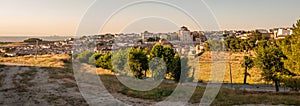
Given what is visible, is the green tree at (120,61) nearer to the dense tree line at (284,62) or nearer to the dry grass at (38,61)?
the dry grass at (38,61)

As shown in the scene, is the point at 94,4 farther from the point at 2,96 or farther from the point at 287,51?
the point at 287,51

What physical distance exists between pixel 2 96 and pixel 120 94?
7.17 m

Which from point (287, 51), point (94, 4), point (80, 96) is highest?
point (94, 4)

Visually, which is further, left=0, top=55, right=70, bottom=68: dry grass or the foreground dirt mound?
left=0, top=55, right=70, bottom=68: dry grass

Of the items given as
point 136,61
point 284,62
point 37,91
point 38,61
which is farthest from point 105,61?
point 37,91

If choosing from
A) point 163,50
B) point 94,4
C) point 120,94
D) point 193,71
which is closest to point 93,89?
point 120,94

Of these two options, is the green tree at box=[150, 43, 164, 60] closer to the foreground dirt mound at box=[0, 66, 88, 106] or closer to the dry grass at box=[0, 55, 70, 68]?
the dry grass at box=[0, 55, 70, 68]

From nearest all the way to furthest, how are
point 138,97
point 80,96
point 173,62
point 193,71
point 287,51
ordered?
point 80,96 < point 138,97 < point 287,51 < point 173,62 < point 193,71

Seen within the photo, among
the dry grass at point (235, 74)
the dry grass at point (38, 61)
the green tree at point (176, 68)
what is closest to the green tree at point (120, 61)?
the green tree at point (176, 68)

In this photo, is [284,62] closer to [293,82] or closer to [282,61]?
[282,61]

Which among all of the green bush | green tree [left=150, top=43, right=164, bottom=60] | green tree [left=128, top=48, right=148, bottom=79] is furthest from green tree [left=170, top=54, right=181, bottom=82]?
the green bush

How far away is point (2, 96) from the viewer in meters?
15.3

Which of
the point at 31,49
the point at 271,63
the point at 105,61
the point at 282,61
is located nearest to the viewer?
the point at 282,61

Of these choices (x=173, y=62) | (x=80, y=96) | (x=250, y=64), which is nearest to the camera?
(x=80, y=96)
